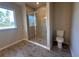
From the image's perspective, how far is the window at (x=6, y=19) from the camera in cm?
272

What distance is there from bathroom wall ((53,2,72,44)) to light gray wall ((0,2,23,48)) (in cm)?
183

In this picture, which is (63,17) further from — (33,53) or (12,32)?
(12,32)

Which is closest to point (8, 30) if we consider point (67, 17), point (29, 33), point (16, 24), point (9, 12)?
point (16, 24)

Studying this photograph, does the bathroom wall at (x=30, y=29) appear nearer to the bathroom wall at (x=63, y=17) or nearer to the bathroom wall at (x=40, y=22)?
the bathroom wall at (x=40, y=22)

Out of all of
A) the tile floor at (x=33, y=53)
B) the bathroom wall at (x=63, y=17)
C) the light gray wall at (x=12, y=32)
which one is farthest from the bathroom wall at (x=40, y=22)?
the tile floor at (x=33, y=53)

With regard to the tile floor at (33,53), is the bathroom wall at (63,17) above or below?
above

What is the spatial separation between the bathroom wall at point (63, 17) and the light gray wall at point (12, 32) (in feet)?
6.00

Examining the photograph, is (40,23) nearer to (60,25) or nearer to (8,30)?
(60,25)

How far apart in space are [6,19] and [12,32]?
635mm

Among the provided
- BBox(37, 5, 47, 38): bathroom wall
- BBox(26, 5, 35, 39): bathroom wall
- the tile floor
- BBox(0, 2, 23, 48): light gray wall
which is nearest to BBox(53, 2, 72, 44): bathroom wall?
BBox(37, 5, 47, 38): bathroom wall

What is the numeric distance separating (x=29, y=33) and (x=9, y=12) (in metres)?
1.48

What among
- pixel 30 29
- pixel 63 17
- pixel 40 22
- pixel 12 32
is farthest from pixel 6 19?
pixel 63 17

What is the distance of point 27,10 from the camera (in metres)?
A: 3.57

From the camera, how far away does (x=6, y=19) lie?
2912 mm
